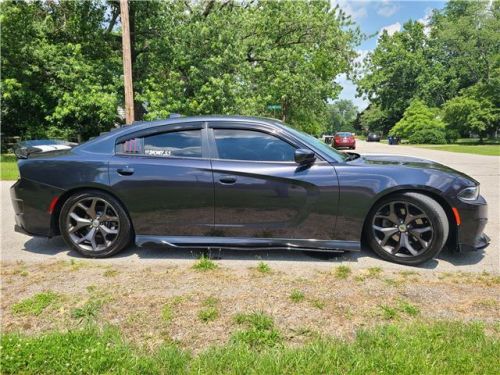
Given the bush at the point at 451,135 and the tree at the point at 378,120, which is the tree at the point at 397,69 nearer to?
the tree at the point at 378,120

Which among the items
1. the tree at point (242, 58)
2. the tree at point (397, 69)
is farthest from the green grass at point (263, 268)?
the tree at point (397, 69)

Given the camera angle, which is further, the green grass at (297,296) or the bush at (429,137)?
the bush at (429,137)

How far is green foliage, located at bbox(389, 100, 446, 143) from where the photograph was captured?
42719mm

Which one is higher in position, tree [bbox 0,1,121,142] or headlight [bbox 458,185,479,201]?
tree [bbox 0,1,121,142]

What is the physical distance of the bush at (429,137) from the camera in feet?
134

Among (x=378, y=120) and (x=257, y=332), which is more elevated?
(x=378, y=120)

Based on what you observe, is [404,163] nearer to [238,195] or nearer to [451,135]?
[238,195]

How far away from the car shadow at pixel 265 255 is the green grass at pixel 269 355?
150 cm

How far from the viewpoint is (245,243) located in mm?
3869

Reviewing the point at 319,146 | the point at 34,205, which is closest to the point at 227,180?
the point at 319,146

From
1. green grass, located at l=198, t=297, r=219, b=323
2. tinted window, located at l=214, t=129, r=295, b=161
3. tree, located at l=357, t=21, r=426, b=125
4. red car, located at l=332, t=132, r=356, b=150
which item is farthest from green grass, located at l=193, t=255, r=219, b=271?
tree, located at l=357, t=21, r=426, b=125

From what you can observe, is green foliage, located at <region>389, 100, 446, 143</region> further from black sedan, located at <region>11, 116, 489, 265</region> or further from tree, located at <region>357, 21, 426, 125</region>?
black sedan, located at <region>11, 116, 489, 265</region>

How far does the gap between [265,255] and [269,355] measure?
1.87 m

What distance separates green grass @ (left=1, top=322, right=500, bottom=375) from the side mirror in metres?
1.79
